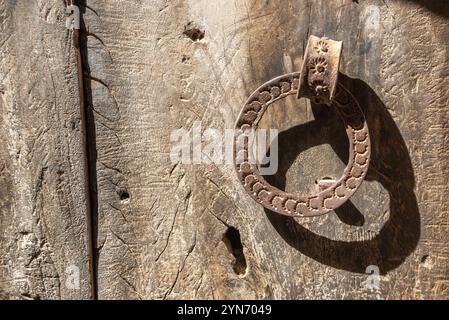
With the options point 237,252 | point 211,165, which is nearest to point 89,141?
point 211,165

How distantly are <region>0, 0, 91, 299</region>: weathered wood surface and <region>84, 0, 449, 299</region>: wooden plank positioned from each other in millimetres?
43

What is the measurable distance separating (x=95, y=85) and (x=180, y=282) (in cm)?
40

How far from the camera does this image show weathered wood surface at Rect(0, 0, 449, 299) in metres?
0.95

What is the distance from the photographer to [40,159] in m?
1.02

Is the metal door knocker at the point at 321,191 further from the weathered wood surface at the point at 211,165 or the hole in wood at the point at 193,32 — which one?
the hole in wood at the point at 193,32

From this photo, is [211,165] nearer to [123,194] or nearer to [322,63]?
[123,194]

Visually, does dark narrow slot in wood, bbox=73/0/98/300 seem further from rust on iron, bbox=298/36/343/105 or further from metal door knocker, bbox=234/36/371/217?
rust on iron, bbox=298/36/343/105

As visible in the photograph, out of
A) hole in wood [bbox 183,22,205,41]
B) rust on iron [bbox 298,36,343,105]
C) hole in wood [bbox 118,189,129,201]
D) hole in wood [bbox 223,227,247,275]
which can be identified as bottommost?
hole in wood [bbox 223,227,247,275]

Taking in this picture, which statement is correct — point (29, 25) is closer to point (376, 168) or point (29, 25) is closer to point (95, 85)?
point (95, 85)

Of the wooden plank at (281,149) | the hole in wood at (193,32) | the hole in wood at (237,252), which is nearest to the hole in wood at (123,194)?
the wooden plank at (281,149)

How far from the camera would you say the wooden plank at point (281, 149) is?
94 cm

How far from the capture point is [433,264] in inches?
38.3

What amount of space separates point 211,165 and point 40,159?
32cm

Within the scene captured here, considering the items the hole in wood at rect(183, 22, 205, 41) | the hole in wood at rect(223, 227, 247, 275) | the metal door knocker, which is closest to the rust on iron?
the metal door knocker
